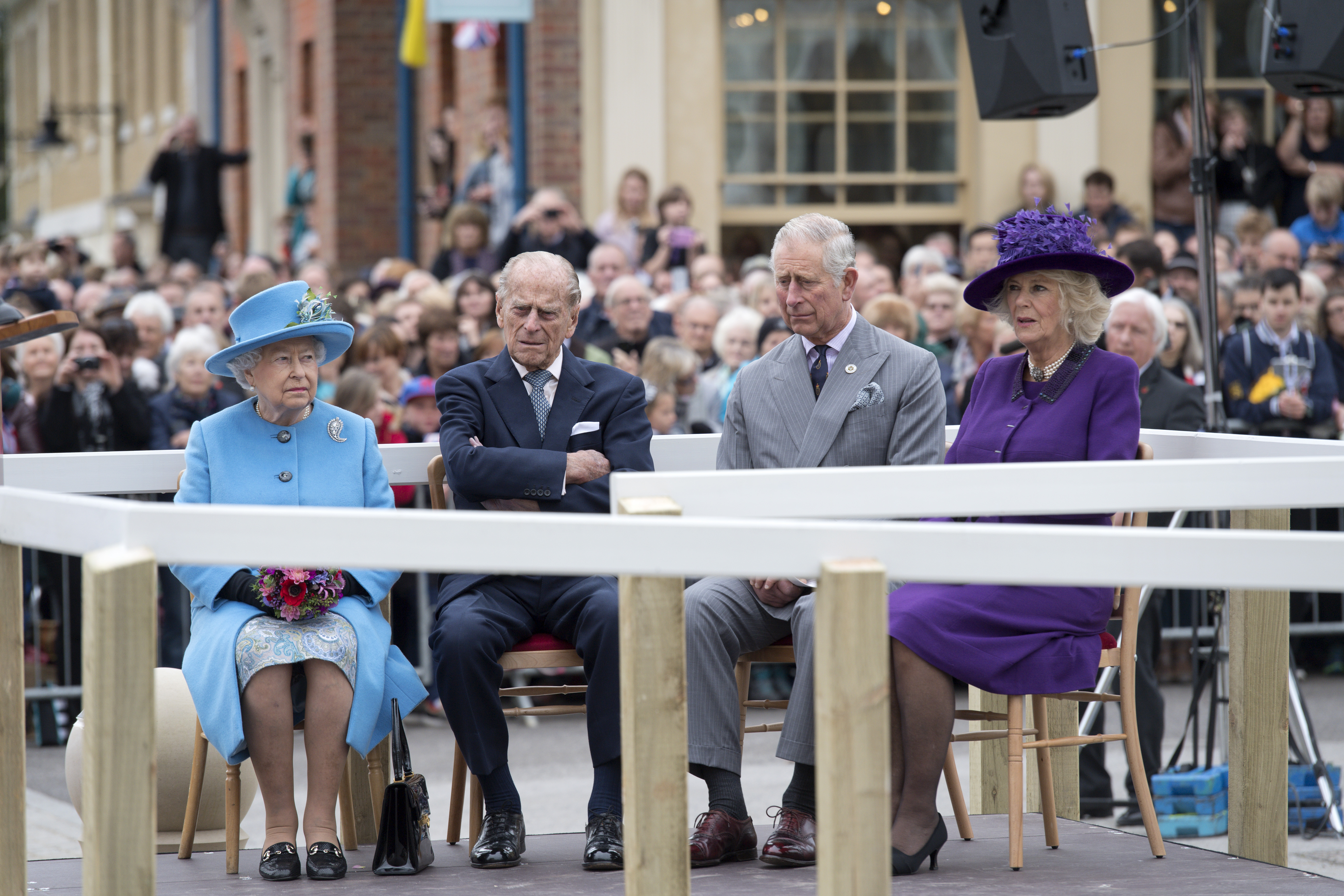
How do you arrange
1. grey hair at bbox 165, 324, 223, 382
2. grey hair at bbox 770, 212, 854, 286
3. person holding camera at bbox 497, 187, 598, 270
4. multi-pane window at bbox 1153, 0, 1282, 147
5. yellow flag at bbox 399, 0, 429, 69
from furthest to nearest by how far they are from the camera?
1. yellow flag at bbox 399, 0, 429, 69
2. multi-pane window at bbox 1153, 0, 1282, 147
3. person holding camera at bbox 497, 187, 598, 270
4. grey hair at bbox 165, 324, 223, 382
5. grey hair at bbox 770, 212, 854, 286

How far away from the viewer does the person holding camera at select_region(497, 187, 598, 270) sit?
11.1m

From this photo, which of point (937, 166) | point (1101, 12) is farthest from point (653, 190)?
point (1101, 12)

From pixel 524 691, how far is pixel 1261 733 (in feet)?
6.00

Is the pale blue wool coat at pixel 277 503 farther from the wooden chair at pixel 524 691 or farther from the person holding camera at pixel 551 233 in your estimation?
the person holding camera at pixel 551 233

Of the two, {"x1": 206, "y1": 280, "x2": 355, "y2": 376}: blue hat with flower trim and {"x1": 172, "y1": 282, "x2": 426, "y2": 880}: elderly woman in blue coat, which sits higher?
{"x1": 206, "y1": 280, "x2": 355, "y2": 376}: blue hat with flower trim

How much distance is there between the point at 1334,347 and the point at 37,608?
6133 mm

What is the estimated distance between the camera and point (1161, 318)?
6605 mm

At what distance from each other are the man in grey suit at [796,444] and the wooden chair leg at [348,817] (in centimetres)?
96

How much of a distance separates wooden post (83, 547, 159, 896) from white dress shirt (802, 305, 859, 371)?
236cm

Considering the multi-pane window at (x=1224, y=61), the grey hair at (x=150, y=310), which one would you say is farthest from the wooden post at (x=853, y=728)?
the multi-pane window at (x=1224, y=61)

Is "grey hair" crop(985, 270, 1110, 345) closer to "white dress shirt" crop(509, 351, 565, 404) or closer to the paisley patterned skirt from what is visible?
"white dress shirt" crop(509, 351, 565, 404)

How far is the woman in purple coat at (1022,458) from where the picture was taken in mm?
4312

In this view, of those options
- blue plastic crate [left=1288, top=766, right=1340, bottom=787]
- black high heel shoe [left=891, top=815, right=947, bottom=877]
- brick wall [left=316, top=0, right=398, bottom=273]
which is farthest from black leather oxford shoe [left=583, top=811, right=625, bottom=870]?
brick wall [left=316, top=0, right=398, bottom=273]

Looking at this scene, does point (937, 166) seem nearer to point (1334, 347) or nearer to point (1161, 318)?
point (1334, 347)
